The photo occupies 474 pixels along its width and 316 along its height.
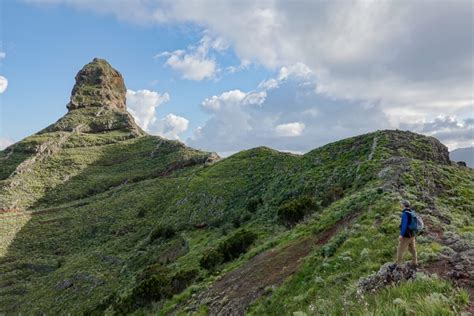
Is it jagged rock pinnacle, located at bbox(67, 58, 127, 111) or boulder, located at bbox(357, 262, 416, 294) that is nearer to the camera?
boulder, located at bbox(357, 262, 416, 294)

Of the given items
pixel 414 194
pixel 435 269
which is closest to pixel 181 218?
pixel 414 194

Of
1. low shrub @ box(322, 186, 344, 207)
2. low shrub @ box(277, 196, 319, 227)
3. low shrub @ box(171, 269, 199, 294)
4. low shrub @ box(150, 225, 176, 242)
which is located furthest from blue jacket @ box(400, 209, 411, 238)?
low shrub @ box(150, 225, 176, 242)

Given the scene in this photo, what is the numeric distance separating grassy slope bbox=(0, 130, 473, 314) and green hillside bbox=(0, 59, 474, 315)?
14 centimetres

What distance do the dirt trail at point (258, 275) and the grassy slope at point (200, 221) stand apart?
43.4 inches

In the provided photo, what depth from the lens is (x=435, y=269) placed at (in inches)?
414

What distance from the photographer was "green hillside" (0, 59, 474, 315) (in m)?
12.3

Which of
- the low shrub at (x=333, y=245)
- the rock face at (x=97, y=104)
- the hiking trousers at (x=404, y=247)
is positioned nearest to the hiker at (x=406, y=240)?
the hiking trousers at (x=404, y=247)

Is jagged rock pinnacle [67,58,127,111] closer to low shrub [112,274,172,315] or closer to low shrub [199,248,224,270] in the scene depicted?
low shrub [112,274,172,315]

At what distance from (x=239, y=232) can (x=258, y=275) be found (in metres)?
12.0

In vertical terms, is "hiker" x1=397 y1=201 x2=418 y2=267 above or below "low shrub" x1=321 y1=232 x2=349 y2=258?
above

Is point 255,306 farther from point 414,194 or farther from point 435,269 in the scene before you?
point 414,194

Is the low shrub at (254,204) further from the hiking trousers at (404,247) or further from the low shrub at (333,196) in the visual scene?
the hiking trousers at (404,247)

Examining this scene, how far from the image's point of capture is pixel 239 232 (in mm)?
29656

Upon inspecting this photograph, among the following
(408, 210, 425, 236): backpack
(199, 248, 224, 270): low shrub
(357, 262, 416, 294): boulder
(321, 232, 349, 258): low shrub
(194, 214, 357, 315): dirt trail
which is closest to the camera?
(357, 262, 416, 294): boulder
